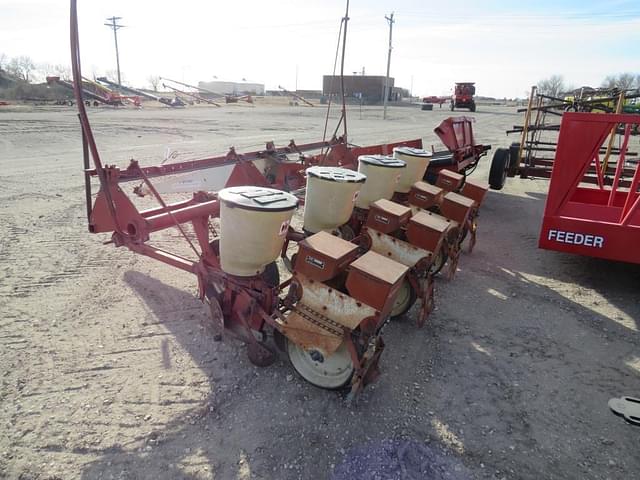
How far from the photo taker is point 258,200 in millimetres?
2643

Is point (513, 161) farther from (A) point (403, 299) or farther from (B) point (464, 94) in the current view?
(B) point (464, 94)

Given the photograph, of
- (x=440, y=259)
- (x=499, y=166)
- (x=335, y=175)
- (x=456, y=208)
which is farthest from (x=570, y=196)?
(x=499, y=166)

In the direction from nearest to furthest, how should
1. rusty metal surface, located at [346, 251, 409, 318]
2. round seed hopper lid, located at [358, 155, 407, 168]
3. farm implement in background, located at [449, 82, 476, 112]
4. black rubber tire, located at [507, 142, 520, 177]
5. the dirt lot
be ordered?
the dirt lot < rusty metal surface, located at [346, 251, 409, 318] < round seed hopper lid, located at [358, 155, 407, 168] < black rubber tire, located at [507, 142, 520, 177] < farm implement in background, located at [449, 82, 476, 112]

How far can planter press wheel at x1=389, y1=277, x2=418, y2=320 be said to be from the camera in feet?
12.4

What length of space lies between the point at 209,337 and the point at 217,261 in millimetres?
644

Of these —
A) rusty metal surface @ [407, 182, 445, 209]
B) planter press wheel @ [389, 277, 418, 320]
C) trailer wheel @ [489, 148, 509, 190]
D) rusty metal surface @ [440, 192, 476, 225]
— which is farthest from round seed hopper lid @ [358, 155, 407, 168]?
trailer wheel @ [489, 148, 509, 190]

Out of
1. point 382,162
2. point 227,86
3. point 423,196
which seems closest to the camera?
point 382,162

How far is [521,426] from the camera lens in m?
2.70

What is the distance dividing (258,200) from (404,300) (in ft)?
5.94

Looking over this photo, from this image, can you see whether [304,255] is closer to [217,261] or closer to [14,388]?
[217,261]

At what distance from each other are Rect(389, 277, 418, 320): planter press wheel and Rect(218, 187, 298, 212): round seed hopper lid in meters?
1.52

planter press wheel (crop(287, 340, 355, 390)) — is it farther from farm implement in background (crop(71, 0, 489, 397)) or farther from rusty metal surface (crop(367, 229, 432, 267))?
rusty metal surface (crop(367, 229, 432, 267))

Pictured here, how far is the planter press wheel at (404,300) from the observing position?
3791 mm

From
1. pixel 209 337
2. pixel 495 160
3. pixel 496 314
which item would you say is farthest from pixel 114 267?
pixel 495 160
